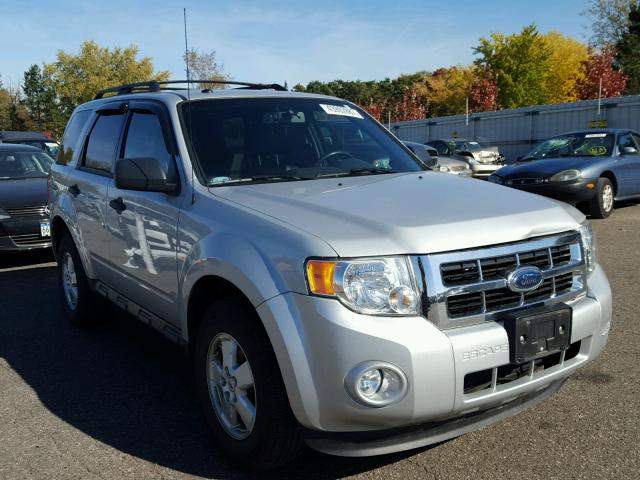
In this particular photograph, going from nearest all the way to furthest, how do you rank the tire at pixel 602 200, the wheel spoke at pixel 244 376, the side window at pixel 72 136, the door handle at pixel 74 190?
the wheel spoke at pixel 244 376 < the door handle at pixel 74 190 < the side window at pixel 72 136 < the tire at pixel 602 200

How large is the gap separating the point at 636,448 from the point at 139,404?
269 cm

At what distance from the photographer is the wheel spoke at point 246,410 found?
2.85m

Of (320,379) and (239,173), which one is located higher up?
(239,173)

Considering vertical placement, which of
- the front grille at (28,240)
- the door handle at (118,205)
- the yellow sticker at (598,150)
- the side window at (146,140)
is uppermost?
the side window at (146,140)

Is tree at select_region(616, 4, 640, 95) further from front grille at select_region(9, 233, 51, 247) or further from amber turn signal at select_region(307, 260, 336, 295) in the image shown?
amber turn signal at select_region(307, 260, 336, 295)

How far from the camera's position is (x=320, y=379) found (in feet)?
8.08

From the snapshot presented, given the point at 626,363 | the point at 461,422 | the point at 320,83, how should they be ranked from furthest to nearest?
the point at 320,83 → the point at 626,363 → the point at 461,422

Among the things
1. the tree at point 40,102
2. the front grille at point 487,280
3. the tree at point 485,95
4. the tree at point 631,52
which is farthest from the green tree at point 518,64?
the front grille at point 487,280

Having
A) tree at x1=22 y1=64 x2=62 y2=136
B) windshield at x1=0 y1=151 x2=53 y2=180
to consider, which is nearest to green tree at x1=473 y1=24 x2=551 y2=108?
tree at x1=22 y1=64 x2=62 y2=136

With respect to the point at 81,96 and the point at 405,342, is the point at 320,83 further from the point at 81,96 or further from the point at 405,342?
the point at 405,342

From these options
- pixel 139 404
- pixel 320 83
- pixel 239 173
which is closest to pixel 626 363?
pixel 239 173

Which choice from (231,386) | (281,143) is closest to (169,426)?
(231,386)

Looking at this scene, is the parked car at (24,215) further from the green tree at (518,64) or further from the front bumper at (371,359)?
the green tree at (518,64)

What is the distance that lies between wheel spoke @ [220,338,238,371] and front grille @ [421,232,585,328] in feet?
3.09
